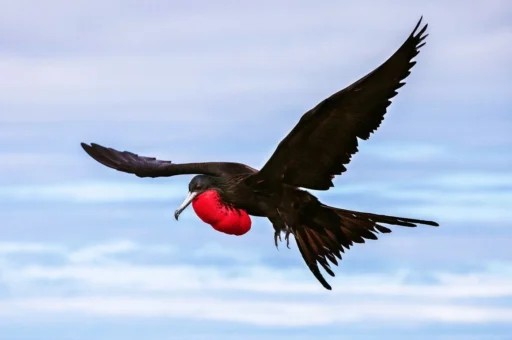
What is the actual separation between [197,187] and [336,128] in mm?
1608

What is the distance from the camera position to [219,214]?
12.1 metres

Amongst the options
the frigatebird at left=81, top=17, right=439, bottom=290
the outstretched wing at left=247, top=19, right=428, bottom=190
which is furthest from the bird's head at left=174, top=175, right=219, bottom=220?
the outstretched wing at left=247, top=19, right=428, bottom=190

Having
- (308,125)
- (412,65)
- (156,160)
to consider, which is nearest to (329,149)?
(308,125)

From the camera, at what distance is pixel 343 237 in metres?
12.2

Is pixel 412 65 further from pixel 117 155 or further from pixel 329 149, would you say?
pixel 117 155

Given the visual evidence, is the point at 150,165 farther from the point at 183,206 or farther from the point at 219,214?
the point at 219,214

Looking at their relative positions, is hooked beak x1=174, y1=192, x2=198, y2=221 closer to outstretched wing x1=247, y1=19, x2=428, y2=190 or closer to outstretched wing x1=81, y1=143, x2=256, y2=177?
outstretched wing x1=81, y1=143, x2=256, y2=177

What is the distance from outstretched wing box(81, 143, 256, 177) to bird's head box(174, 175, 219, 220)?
84 millimetres

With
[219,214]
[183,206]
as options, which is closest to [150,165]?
[183,206]

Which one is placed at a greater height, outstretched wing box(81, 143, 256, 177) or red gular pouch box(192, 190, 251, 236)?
outstretched wing box(81, 143, 256, 177)

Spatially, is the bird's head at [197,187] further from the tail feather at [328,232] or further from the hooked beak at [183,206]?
the tail feather at [328,232]

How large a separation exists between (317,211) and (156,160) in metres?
2.60

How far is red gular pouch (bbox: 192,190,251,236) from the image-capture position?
1209 centimetres

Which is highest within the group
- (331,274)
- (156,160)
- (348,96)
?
(156,160)
